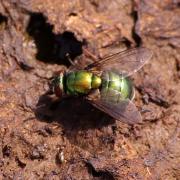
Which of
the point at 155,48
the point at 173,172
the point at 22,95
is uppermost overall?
the point at 155,48

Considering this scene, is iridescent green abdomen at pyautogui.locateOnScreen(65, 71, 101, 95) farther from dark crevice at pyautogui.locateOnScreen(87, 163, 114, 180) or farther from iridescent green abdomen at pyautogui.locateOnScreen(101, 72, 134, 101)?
dark crevice at pyautogui.locateOnScreen(87, 163, 114, 180)

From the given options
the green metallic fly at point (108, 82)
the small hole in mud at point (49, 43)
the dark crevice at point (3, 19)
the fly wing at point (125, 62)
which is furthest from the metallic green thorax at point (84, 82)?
the dark crevice at point (3, 19)

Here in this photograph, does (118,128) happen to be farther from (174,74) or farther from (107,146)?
(174,74)

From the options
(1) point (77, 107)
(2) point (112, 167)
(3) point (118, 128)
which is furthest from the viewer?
(1) point (77, 107)

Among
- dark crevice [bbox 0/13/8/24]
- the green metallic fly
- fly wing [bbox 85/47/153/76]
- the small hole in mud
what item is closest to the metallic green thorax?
the green metallic fly

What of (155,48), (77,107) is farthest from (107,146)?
(155,48)

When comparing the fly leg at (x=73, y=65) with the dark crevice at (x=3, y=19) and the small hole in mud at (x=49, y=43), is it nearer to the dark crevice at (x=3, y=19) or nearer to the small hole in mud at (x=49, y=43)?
the small hole in mud at (x=49, y=43)

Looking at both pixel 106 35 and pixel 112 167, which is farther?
pixel 106 35
